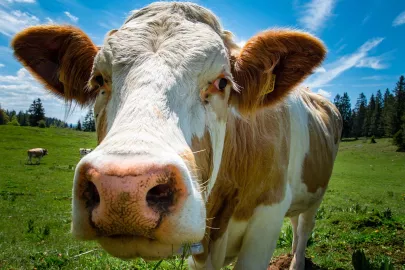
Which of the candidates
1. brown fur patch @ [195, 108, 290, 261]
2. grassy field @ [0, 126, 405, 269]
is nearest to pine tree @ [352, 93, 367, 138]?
grassy field @ [0, 126, 405, 269]

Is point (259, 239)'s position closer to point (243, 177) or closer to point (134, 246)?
point (243, 177)

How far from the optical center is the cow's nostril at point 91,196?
5.20 ft

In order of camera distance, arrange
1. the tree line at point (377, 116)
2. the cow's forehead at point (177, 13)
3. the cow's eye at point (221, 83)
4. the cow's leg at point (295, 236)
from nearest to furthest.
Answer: the cow's eye at point (221, 83) → the cow's forehead at point (177, 13) → the cow's leg at point (295, 236) → the tree line at point (377, 116)

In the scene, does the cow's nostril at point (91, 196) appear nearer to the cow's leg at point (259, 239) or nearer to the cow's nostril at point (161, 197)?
the cow's nostril at point (161, 197)

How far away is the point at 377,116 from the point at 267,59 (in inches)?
3779

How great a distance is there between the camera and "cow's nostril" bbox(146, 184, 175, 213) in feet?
4.92

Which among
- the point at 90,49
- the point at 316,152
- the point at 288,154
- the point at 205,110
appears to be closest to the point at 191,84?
the point at 205,110

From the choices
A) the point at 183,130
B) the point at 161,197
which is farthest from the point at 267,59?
the point at 161,197

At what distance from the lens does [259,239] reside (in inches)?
135

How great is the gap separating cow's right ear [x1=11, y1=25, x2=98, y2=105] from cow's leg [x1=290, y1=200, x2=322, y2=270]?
4.19 metres

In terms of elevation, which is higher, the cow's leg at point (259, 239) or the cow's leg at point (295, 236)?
the cow's leg at point (259, 239)

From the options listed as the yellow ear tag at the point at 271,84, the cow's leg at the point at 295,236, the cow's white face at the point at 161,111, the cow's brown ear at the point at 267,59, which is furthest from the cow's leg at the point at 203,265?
the cow's leg at the point at 295,236

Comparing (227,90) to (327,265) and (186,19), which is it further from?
(327,265)

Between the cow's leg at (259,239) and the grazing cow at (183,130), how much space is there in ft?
0.03
